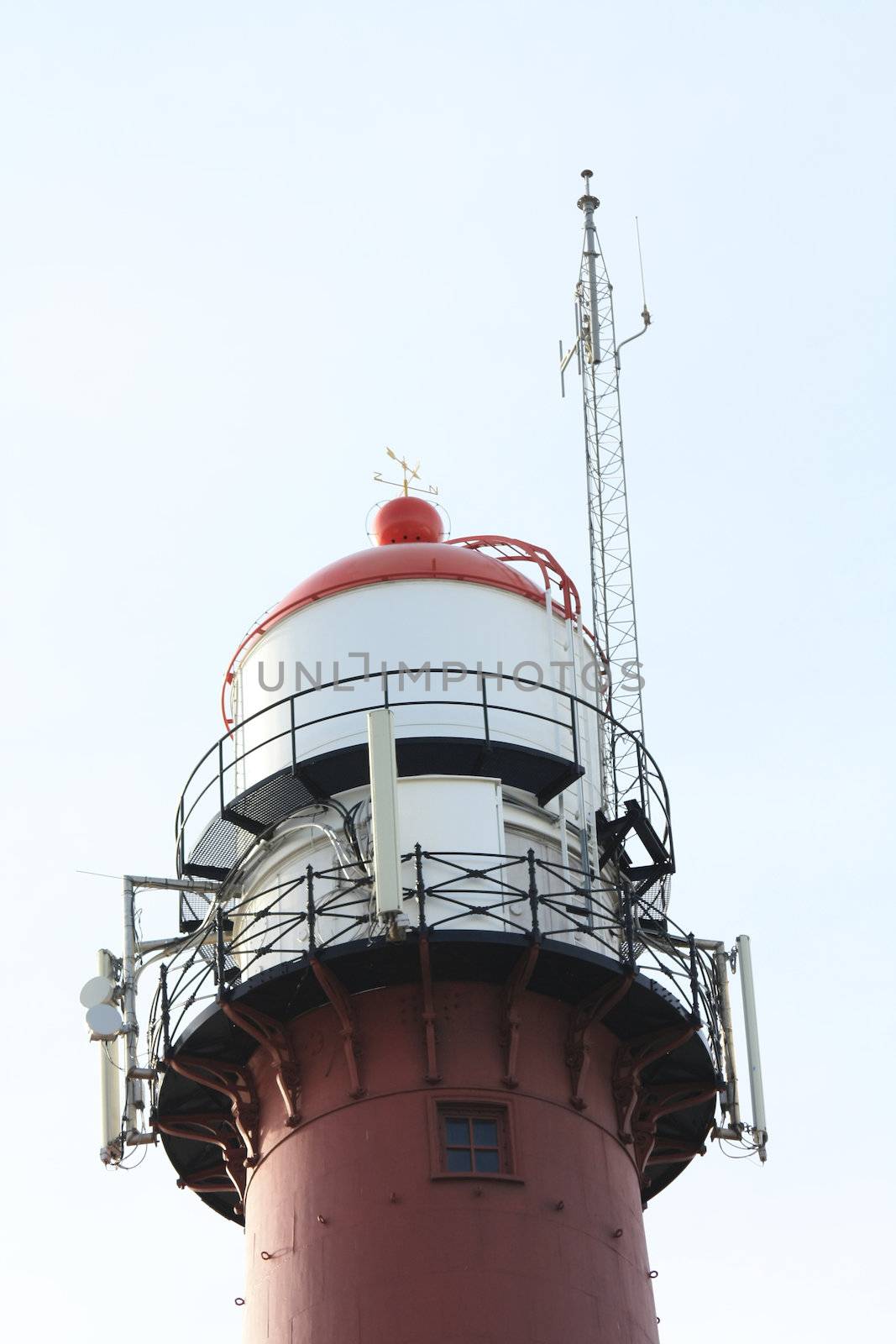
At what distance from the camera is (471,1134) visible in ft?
92.2

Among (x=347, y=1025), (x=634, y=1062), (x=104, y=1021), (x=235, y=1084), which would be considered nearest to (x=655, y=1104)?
(x=634, y=1062)

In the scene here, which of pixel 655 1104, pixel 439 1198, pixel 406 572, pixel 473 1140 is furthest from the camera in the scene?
pixel 406 572

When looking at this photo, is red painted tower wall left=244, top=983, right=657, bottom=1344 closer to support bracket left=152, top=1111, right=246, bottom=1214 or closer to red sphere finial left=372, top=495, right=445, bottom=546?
support bracket left=152, top=1111, right=246, bottom=1214

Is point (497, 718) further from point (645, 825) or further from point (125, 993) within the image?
point (125, 993)

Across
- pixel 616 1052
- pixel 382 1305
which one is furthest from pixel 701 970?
pixel 382 1305

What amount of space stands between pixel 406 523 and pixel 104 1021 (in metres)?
10.2

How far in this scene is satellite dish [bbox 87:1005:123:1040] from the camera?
29578mm

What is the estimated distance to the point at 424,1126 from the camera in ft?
91.6

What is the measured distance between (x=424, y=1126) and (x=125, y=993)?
524 cm

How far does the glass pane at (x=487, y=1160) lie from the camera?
2783cm

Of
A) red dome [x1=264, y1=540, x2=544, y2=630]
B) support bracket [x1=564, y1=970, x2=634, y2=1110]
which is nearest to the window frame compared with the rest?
support bracket [x1=564, y1=970, x2=634, y2=1110]

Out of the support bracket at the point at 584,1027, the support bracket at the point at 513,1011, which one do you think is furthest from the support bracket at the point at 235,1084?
the support bracket at the point at 584,1027

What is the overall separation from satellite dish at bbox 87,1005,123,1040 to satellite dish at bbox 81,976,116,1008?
26cm

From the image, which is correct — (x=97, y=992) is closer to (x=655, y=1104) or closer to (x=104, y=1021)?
(x=104, y=1021)
